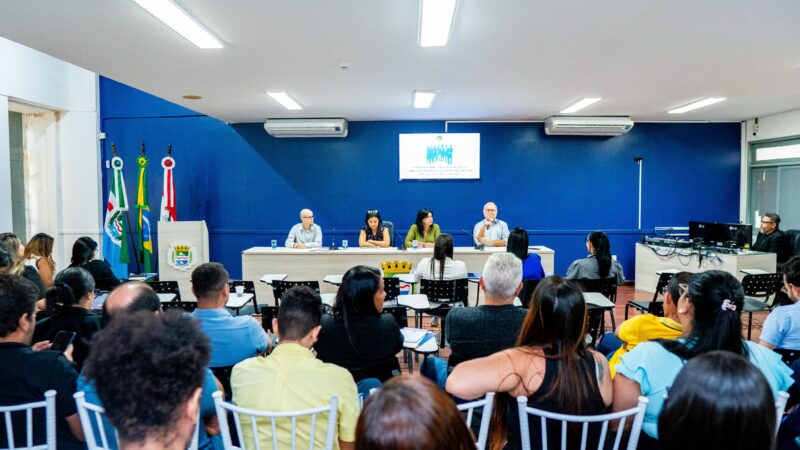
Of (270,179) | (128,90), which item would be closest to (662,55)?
(270,179)

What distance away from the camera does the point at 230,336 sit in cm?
261

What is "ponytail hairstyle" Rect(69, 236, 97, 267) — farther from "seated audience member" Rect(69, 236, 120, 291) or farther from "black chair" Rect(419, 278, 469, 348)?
"black chair" Rect(419, 278, 469, 348)

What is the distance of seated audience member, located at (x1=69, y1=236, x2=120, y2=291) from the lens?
4.20 m

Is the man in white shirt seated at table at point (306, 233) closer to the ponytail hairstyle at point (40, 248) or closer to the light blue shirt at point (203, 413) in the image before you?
the ponytail hairstyle at point (40, 248)

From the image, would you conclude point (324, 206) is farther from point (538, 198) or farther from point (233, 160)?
point (538, 198)

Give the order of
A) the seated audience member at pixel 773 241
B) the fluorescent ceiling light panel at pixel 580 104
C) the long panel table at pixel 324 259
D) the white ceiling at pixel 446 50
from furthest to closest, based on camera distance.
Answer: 1. the seated audience member at pixel 773 241
2. the fluorescent ceiling light panel at pixel 580 104
3. the long panel table at pixel 324 259
4. the white ceiling at pixel 446 50

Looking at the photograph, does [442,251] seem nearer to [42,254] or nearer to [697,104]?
[42,254]

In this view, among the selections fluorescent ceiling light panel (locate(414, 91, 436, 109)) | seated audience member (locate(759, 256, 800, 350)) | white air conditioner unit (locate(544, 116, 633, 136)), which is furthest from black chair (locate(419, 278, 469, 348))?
white air conditioner unit (locate(544, 116, 633, 136))

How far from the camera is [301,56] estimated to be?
447 cm

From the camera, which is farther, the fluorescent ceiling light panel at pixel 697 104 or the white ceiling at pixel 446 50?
the fluorescent ceiling light panel at pixel 697 104

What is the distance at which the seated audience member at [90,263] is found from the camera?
4.20 meters

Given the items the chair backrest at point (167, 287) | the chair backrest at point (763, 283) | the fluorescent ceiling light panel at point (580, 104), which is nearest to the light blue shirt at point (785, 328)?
Answer: the chair backrest at point (763, 283)

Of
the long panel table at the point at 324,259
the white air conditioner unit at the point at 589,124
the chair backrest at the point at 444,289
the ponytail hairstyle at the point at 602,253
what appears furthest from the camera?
the white air conditioner unit at the point at 589,124

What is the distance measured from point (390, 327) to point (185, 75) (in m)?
3.97
